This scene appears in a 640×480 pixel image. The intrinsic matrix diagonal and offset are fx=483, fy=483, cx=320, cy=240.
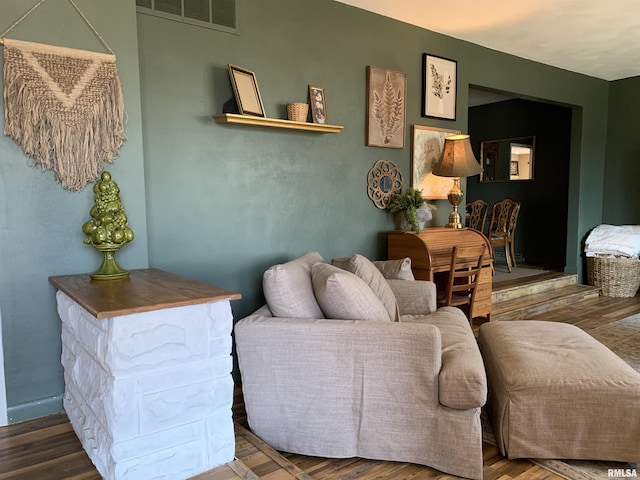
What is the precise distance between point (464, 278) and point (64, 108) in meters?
3.03

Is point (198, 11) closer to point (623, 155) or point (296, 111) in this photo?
point (296, 111)

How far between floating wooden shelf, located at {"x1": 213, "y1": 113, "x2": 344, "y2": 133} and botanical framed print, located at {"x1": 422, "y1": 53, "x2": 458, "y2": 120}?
1116mm

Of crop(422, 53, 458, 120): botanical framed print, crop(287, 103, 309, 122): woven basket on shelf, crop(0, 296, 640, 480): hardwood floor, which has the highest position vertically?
crop(422, 53, 458, 120): botanical framed print

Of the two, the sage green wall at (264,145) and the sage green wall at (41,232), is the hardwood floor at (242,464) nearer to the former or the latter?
the sage green wall at (41,232)

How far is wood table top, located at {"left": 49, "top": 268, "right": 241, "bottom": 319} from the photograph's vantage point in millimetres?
1666

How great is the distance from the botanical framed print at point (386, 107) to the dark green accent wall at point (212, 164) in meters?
0.07

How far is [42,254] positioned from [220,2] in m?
1.76

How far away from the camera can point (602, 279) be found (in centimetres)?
575

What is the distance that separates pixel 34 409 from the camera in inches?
90.7

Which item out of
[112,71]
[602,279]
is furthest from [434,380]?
[602,279]

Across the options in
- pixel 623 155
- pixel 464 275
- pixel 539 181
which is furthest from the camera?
pixel 539 181

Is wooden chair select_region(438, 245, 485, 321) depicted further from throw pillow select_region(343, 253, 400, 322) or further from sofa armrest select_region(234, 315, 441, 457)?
sofa armrest select_region(234, 315, 441, 457)

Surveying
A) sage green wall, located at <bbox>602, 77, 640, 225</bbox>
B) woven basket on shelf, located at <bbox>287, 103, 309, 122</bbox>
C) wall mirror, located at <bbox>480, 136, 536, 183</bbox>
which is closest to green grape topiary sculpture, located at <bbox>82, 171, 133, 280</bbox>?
woven basket on shelf, located at <bbox>287, 103, 309, 122</bbox>

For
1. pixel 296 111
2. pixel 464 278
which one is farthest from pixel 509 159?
pixel 296 111
